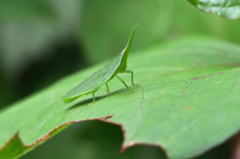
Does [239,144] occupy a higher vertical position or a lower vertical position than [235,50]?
lower

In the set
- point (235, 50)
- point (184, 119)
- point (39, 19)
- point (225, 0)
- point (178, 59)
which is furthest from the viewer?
point (39, 19)

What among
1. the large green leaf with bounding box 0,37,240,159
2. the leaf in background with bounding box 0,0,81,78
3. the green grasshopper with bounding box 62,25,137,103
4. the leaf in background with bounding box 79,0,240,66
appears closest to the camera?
the large green leaf with bounding box 0,37,240,159

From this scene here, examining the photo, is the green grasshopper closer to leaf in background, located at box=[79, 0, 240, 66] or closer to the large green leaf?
the large green leaf

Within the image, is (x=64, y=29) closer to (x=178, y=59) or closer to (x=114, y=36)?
(x=114, y=36)

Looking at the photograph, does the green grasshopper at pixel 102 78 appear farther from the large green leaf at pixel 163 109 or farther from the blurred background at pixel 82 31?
the blurred background at pixel 82 31

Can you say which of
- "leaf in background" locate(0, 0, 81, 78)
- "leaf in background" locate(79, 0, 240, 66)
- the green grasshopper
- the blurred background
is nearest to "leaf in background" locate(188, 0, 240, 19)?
the green grasshopper

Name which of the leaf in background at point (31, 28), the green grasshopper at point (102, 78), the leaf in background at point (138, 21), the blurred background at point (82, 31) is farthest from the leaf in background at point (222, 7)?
the leaf in background at point (31, 28)

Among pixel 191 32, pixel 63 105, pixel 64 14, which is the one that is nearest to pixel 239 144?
pixel 191 32
